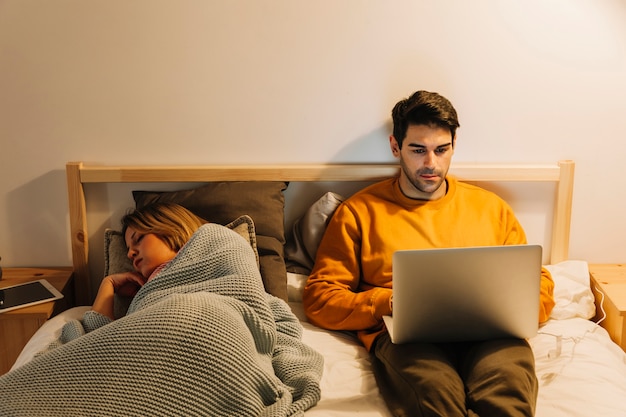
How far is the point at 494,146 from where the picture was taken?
84.0 inches

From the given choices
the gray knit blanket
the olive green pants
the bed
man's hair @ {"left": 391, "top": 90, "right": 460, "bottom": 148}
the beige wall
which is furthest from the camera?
the beige wall

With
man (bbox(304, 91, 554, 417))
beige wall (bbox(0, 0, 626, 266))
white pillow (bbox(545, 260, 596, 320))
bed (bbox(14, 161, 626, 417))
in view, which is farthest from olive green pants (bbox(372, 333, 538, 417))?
beige wall (bbox(0, 0, 626, 266))

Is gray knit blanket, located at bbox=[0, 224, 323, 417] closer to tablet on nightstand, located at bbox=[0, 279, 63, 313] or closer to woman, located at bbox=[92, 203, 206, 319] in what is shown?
A: woman, located at bbox=[92, 203, 206, 319]

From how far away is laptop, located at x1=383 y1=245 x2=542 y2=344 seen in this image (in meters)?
1.44

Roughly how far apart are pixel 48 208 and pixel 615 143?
6.43 feet

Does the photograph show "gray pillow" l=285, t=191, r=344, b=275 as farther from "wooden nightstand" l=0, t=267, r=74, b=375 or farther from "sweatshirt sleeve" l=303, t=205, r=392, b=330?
"wooden nightstand" l=0, t=267, r=74, b=375

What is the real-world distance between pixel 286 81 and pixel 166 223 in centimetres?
62

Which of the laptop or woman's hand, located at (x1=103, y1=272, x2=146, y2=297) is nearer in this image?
the laptop

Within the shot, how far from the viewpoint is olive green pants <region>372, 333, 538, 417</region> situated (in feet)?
4.65

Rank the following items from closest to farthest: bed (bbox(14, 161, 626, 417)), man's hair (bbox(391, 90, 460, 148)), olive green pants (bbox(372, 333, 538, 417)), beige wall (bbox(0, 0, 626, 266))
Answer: olive green pants (bbox(372, 333, 538, 417))
bed (bbox(14, 161, 626, 417))
man's hair (bbox(391, 90, 460, 148))
beige wall (bbox(0, 0, 626, 266))

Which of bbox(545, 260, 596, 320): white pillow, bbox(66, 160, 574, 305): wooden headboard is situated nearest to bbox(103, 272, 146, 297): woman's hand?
bbox(66, 160, 574, 305): wooden headboard

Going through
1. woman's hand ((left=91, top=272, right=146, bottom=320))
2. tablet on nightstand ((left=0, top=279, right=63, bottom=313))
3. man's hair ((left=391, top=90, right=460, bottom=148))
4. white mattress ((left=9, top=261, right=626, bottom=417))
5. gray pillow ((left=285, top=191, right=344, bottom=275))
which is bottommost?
white mattress ((left=9, top=261, right=626, bottom=417))

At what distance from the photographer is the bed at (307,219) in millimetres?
1755

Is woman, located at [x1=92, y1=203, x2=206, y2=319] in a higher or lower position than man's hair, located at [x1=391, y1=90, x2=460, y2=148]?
lower
